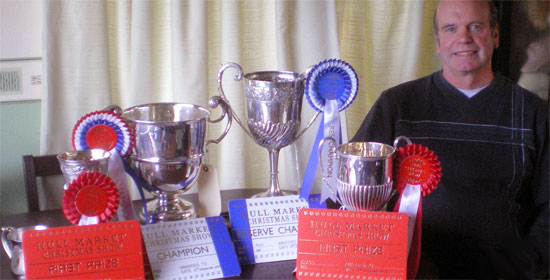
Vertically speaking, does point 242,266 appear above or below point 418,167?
below

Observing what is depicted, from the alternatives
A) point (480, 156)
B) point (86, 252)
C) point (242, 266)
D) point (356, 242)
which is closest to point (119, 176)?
point (86, 252)

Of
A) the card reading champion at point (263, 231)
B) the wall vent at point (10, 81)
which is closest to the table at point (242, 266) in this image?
the card reading champion at point (263, 231)

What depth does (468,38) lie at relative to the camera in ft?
5.44

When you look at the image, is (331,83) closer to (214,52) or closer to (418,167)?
(418,167)

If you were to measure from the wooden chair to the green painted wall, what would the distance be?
0.69ft

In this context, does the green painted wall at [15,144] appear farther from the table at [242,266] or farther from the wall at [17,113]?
the table at [242,266]

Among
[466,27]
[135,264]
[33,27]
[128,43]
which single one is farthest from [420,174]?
[33,27]

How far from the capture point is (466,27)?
5.50ft

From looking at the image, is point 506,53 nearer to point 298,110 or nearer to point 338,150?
point 298,110

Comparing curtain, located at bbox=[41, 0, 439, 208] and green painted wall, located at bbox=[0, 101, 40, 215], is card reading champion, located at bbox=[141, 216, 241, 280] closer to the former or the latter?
curtain, located at bbox=[41, 0, 439, 208]

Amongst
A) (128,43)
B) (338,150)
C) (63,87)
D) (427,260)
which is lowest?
(427,260)

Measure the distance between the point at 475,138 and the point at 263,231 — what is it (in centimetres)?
86

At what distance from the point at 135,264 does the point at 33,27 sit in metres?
1.02

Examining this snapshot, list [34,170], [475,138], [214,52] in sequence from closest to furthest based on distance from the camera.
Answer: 1. [34,170]
2. [475,138]
3. [214,52]
